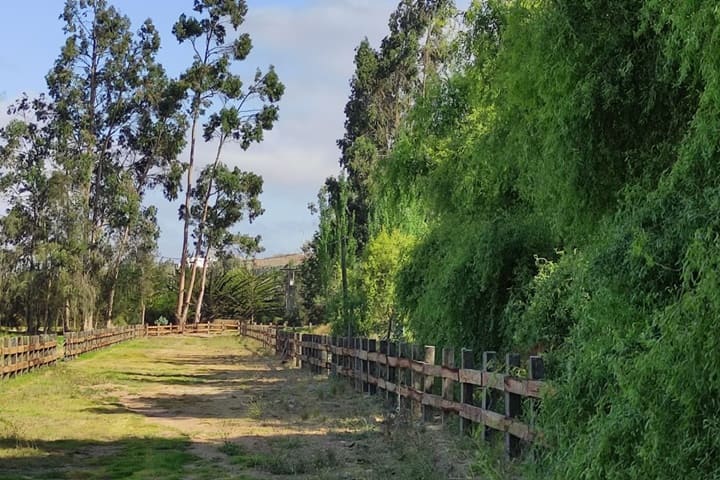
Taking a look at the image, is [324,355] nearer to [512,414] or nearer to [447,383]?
[447,383]

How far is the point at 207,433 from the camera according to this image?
10.8 metres

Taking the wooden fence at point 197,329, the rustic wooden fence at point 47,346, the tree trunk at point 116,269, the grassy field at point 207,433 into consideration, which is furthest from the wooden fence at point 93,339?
the grassy field at point 207,433

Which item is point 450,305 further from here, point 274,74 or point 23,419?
point 274,74

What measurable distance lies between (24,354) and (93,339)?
12.0 meters

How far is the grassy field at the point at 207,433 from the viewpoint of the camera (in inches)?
314

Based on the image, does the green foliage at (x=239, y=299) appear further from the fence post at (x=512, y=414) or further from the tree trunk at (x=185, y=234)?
the fence post at (x=512, y=414)

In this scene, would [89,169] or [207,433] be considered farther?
[89,169]

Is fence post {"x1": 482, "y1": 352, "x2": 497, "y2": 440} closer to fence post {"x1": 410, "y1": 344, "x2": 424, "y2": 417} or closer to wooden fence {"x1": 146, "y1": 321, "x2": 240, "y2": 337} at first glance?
fence post {"x1": 410, "y1": 344, "x2": 424, "y2": 417}

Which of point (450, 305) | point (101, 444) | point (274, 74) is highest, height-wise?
point (274, 74)

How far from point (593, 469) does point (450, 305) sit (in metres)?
6.31

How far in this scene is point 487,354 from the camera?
27.9 ft

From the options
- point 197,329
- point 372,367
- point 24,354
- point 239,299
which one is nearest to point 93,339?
point 24,354

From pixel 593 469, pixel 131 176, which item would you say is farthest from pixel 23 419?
pixel 131 176

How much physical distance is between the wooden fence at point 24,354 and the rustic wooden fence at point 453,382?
6.78 m
